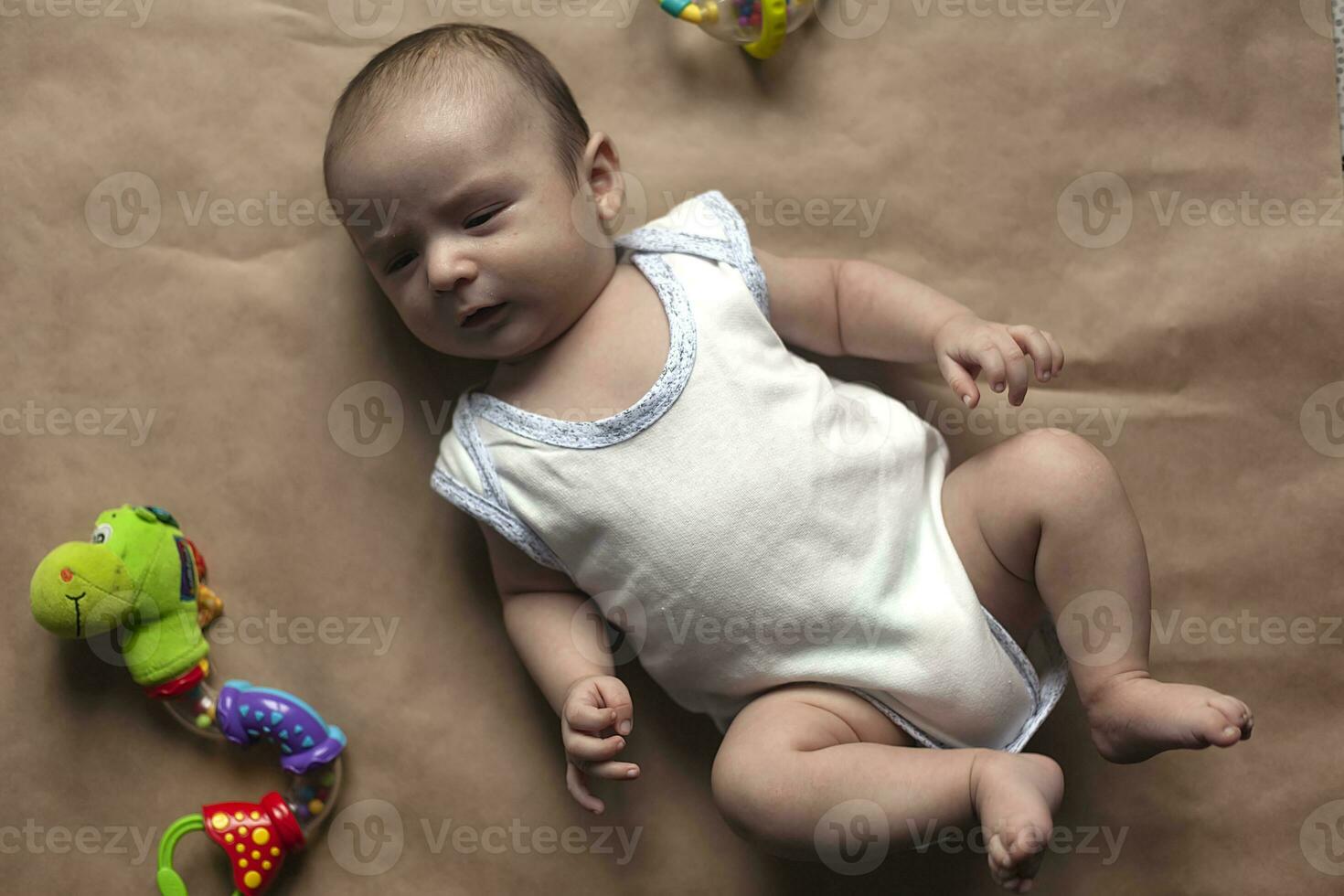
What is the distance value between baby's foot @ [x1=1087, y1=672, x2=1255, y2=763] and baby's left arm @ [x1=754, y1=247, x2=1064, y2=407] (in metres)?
0.34

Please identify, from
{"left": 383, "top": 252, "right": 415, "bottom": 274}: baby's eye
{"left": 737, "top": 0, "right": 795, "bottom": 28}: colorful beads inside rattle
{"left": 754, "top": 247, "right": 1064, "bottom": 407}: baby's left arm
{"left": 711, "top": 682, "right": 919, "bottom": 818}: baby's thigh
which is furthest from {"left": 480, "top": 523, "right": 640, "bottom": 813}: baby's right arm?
{"left": 737, "top": 0, "right": 795, "bottom": 28}: colorful beads inside rattle

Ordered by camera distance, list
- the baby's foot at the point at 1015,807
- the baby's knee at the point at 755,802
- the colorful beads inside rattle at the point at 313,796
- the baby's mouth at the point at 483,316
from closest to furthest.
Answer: the baby's foot at the point at 1015,807
the baby's knee at the point at 755,802
the baby's mouth at the point at 483,316
the colorful beads inside rattle at the point at 313,796

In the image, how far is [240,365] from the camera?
1442 millimetres

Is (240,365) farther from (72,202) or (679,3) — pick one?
(679,3)

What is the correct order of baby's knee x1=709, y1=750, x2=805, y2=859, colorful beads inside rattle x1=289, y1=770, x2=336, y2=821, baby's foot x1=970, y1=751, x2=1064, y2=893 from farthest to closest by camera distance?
1. colorful beads inside rattle x1=289, y1=770, x2=336, y2=821
2. baby's knee x1=709, y1=750, x2=805, y2=859
3. baby's foot x1=970, y1=751, x2=1064, y2=893

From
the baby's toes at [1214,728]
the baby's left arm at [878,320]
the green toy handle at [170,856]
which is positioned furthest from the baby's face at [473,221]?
the baby's toes at [1214,728]

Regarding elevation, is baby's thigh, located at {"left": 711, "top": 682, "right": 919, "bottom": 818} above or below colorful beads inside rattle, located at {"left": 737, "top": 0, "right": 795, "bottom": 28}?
below

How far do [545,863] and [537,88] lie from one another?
898mm

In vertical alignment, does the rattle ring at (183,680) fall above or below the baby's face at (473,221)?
below

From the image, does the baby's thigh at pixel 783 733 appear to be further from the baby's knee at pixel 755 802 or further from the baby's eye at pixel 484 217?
the baby's eye at pixel 484 217

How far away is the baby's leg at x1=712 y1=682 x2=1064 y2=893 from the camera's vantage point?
1.03 m

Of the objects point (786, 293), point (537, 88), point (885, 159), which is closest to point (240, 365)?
point (537, 88)

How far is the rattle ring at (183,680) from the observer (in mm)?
1288

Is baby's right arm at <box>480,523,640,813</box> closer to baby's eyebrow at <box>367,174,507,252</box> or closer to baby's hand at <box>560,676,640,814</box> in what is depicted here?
baby's hand at <box>560,676,640,814</box>
